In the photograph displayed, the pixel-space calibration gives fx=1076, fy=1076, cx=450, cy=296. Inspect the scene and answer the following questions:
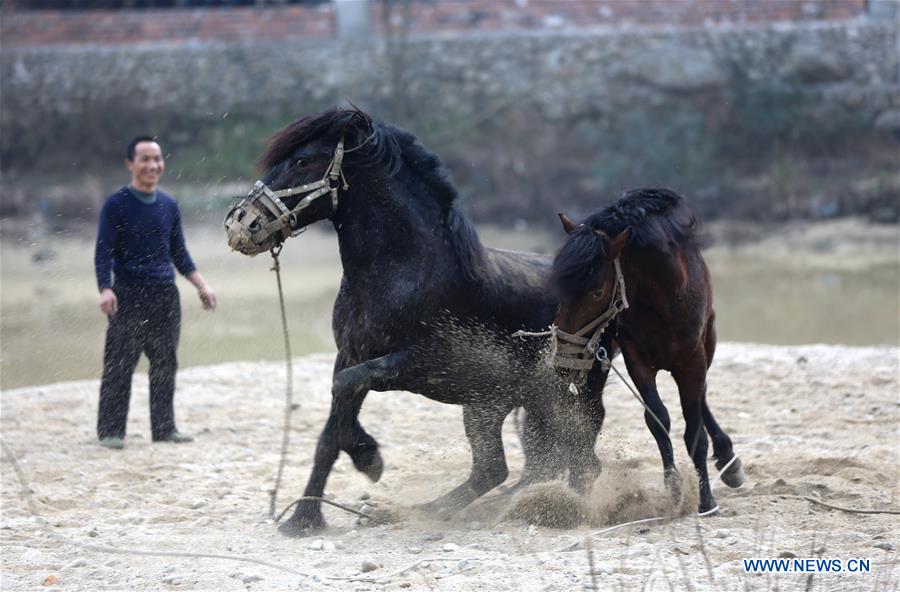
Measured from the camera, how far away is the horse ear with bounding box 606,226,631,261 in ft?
15.3

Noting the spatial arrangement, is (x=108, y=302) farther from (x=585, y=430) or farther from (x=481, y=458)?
(x=585, y=430)

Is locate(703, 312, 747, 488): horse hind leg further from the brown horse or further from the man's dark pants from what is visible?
the man's dark pants

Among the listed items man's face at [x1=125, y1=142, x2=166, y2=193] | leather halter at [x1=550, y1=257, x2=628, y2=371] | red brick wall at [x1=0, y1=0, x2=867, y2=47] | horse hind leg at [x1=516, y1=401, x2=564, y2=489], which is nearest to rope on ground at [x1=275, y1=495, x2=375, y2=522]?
horse hind leg at [x1=516, y1=401, x2=564, y2=489]

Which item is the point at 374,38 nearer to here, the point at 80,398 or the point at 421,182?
the point at 80,398

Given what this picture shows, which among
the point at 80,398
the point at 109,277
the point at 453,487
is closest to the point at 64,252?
the point at 80,398

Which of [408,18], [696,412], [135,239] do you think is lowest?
[696,412]

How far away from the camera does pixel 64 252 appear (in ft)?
50.5

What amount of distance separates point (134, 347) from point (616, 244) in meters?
3.65

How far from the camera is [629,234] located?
478 centimetres

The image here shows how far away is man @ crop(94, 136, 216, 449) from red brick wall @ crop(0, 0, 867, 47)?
1268cm

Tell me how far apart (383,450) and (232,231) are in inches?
94.4

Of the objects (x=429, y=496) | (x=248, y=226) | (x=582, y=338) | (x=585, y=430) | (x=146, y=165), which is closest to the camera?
(x=582, y=338)

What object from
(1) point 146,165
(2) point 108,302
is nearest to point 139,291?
(2) point 108,302

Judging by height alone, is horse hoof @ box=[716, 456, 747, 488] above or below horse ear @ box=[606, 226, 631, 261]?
below
